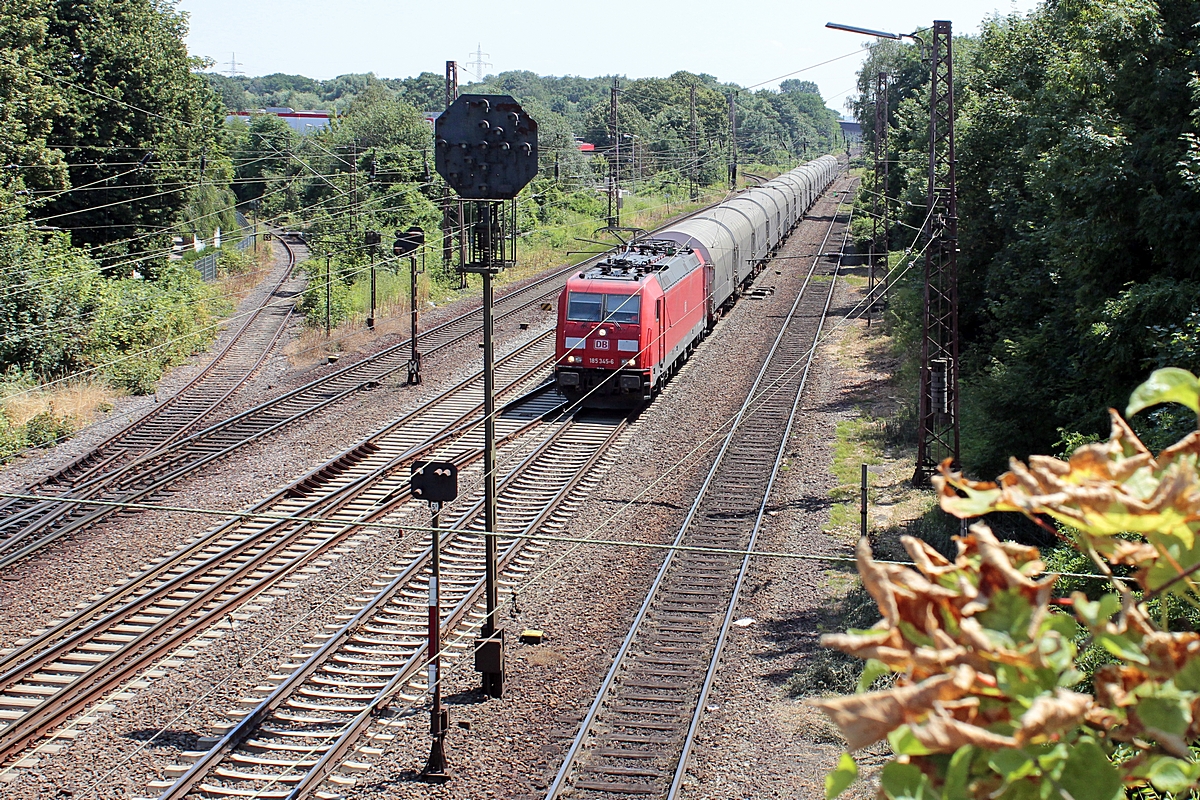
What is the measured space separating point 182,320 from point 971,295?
22436 millimetres

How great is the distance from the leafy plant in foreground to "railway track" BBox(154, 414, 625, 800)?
344 inches

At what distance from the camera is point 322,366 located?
97.0 feet

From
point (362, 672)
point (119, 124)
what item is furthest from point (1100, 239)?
point (119, 124)

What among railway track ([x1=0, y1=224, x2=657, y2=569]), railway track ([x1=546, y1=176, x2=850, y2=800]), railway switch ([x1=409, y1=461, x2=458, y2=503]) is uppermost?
railway switch ([x1=409, y1=461, x2=458, y2=503])

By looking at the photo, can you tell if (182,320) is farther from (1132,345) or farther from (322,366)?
(1132,345)

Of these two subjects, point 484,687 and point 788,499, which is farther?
point 788,499

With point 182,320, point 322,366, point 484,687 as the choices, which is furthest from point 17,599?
point 182,320

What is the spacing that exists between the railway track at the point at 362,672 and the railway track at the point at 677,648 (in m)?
2.01

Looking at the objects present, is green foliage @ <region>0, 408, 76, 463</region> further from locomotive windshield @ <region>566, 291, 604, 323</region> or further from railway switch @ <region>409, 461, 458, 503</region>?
railway switch @ <region>409, 461, 458, 503</region>

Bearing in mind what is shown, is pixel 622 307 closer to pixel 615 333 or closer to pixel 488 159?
pixel 615 333

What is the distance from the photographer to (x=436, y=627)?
11805mm

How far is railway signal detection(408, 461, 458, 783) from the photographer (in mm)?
10820

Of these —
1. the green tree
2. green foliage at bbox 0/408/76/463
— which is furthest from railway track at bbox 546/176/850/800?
the green tree

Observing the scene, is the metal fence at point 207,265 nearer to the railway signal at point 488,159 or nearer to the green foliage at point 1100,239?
the green foliage at point 1100,239
